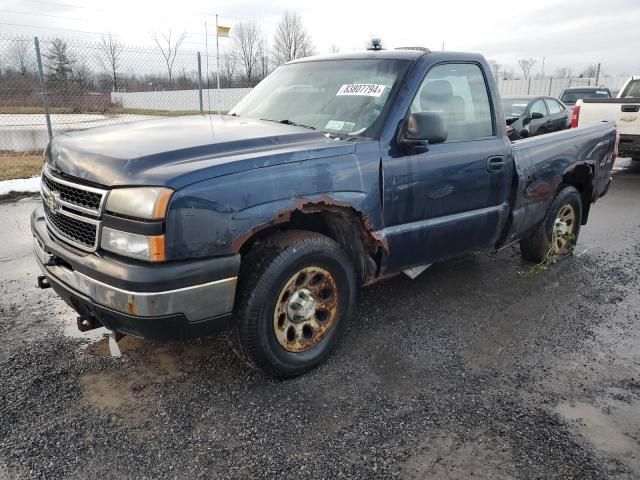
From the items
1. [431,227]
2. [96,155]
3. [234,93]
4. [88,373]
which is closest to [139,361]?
[88,373]

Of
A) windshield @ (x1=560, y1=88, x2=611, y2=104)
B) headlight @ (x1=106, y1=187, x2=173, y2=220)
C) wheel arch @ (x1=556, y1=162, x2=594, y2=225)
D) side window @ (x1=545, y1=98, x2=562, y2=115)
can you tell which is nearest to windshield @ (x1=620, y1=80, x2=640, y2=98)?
side window @ (x1=545, y1=98, x2=562, y2=115)

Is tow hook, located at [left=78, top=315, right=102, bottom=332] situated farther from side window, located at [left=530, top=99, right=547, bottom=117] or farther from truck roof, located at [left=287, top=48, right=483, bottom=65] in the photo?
side window, located at [left=530, top=99, right=547, bottom=117]

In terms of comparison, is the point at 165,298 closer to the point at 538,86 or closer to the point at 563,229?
the point at 563,229

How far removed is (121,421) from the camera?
2.67 meters

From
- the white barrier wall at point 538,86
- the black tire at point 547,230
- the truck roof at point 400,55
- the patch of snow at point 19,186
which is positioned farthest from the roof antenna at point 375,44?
the white barrier wall at point 538,86

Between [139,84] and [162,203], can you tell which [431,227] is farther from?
[139,84]

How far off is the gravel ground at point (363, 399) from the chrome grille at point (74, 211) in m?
0.88

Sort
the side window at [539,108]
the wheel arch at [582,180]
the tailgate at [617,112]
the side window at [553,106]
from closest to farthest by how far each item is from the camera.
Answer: the wheel arch at [582,180] → the tailgate at [617,112] → the side window at [539,108] → the side window at [553,106]

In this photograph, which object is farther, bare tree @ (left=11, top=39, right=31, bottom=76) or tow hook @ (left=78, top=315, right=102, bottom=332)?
bare tree @ (left=11, top=39, right=31, bottom=76)

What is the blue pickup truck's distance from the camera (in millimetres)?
2451

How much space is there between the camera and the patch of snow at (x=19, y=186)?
7.43 metres

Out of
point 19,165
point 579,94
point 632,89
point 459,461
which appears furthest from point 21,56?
point 579,94

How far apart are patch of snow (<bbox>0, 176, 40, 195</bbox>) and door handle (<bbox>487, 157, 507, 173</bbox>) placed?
21.2 feet

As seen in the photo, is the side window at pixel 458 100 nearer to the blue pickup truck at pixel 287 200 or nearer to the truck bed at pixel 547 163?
the blue pickup truck at pixel 287 200
